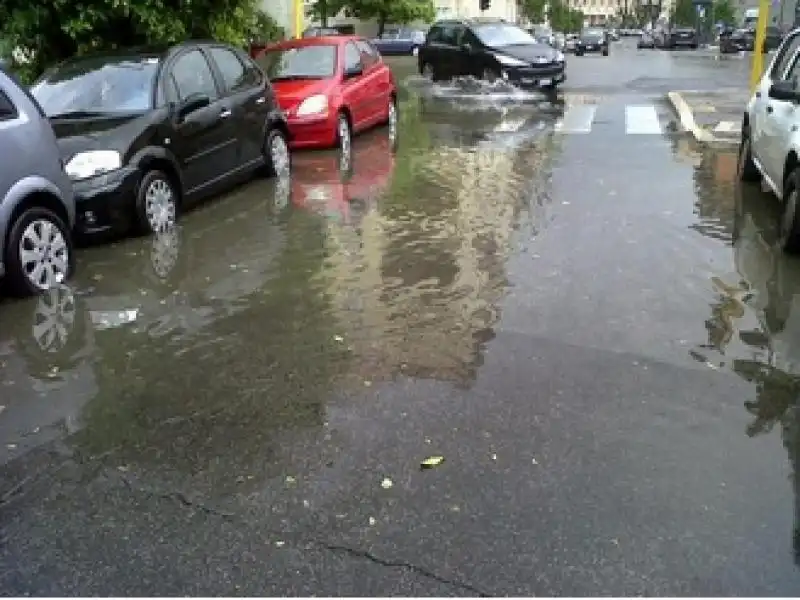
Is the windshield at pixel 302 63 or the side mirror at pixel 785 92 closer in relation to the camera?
the side mirror at pixel 785 92

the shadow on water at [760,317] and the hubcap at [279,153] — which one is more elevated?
the hubcap at [279,153]

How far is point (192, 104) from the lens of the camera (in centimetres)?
860

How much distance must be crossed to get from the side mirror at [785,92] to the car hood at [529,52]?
13124mm

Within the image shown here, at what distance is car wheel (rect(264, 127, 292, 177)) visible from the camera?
10453 millimetres

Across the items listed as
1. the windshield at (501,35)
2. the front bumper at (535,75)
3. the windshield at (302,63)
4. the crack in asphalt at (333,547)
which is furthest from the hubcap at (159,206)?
the windshield at (501,35)

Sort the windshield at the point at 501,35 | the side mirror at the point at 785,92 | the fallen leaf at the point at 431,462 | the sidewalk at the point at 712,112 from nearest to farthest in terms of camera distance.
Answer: the fallen leaf at the point at 431,462
the side mirror at the point at 785,92
the sidewalk at the point at 712,112
the windshield at the point at 501,35

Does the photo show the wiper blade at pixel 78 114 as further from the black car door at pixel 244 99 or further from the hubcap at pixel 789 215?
the hubcap at pixel 789 215

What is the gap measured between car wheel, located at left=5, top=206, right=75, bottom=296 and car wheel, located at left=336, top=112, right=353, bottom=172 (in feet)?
18.9

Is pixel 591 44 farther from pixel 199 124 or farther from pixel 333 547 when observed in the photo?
pixel 333 547

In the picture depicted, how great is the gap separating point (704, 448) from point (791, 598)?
3.62 ft

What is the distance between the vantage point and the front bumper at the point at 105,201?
24.8ft

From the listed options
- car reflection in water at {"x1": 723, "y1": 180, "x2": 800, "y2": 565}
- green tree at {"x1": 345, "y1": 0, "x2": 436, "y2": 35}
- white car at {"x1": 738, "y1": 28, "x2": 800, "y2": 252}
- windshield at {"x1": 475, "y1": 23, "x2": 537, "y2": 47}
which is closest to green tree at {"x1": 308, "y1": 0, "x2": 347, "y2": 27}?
green tree at {"x1": 345, "y1": 0, "x2": 436, "y2": 35}

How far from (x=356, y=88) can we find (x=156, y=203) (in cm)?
594

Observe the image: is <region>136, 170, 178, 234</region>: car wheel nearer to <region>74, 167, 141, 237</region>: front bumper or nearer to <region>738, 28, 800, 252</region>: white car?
<region>74, 167, 141, 237</region>: front bumper
